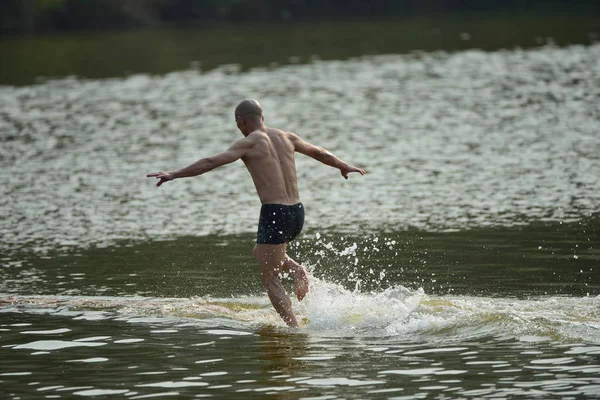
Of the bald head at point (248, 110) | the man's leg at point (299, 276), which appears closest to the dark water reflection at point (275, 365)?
the man's leg at point (299, 276)

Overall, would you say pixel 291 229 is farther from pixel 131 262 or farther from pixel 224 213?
pixel 224 213

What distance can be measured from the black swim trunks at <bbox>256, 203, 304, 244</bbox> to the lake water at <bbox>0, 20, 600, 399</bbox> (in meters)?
0.88

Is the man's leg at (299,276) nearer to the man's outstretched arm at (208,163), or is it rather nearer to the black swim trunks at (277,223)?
the black swim trunks at (277,223)

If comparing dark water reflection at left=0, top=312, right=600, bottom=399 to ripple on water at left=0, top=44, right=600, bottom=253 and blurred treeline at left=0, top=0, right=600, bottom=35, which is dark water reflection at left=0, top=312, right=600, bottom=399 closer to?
ripple on water at left=0, top=44, right=600, bottom=253

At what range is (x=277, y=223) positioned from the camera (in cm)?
1127

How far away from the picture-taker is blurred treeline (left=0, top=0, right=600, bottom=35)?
68.1m

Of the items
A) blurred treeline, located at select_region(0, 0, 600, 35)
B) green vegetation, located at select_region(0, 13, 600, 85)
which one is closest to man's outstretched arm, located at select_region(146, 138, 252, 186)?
green vegetation, located at select_region(0, 13, 600, 85)

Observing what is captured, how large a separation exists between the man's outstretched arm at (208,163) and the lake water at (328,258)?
1604mm

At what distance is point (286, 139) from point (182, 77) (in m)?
29.9

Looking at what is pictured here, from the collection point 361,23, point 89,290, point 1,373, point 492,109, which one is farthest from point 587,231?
point 361,23

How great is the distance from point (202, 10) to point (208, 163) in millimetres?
66530

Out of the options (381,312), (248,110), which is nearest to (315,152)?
(248,110)

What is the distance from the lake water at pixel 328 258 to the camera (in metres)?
9.84

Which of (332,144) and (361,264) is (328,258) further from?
(332,144)
